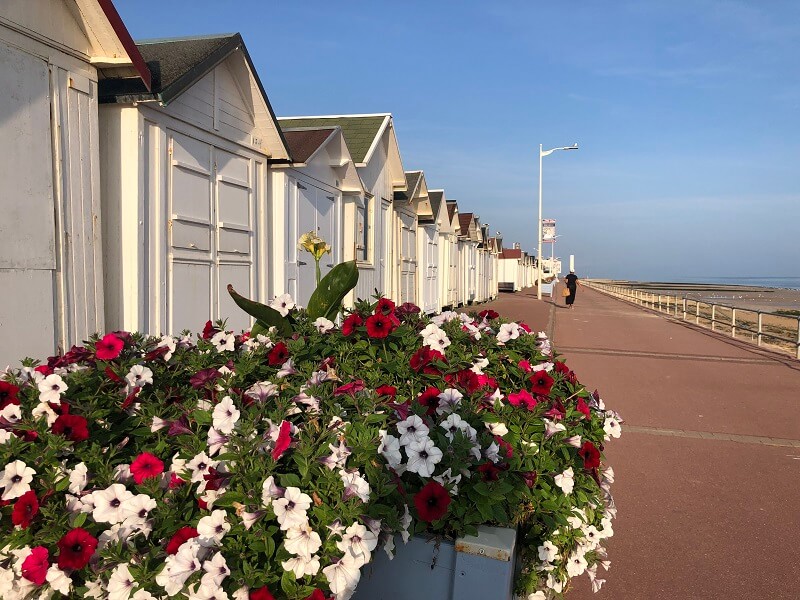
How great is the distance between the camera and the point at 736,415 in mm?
7742

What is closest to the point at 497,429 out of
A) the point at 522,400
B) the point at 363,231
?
the point at 522,400

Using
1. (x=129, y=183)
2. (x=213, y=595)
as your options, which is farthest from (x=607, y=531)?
(x=129, y=183)

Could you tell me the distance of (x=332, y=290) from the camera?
3.77m

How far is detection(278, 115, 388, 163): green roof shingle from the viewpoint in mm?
12562

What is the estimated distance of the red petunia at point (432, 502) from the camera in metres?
2.10

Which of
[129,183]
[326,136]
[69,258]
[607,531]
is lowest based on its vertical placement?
[607,531]

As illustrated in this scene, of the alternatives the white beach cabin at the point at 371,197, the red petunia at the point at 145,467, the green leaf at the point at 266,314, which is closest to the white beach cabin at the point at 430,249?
the white beach cabin at the point at 371,197

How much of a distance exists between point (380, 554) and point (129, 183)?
173 inches

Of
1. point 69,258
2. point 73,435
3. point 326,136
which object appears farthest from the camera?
point 326,136

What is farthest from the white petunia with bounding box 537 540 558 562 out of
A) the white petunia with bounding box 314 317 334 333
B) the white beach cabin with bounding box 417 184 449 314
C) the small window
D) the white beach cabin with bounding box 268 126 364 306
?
the white beach cabin with bounding box 417 184 449 314

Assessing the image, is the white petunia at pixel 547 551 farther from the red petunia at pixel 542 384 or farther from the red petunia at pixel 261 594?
the red petunia at pixel 261 594

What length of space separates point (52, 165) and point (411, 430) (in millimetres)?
3778

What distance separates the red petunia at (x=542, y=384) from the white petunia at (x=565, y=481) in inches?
16.5

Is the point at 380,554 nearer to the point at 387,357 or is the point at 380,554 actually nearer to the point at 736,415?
the point at 387,357
